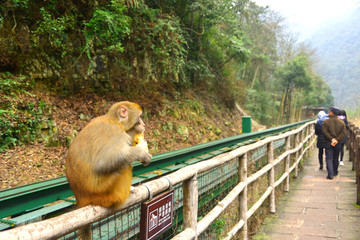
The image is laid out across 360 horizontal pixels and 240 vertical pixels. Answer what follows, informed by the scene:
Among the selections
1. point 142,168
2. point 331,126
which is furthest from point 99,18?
point 331,126

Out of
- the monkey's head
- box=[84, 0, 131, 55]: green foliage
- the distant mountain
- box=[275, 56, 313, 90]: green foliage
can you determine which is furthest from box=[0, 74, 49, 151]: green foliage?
the distant mountain

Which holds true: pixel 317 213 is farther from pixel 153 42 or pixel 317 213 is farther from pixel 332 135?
pixel 153 42

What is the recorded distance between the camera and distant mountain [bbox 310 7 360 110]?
10981 cm

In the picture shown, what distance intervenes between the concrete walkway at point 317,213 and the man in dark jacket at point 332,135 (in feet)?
1.91

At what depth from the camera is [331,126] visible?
8.10 m

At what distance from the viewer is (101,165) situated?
2.02 meters

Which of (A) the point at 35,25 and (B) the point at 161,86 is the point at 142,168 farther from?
(B) the point at 161,86

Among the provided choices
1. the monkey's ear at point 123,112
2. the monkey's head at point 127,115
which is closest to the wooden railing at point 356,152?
the monkey's head at point 127,115

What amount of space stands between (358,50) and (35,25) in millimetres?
158953

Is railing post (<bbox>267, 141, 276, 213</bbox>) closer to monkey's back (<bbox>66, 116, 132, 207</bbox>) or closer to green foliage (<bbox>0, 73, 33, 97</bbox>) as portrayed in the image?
monkey's back (<bbox>66, 116, 132, 207</bbox>)

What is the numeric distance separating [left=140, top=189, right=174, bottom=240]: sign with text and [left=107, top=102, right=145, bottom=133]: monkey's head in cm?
61

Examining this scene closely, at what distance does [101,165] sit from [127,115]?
1.93ft

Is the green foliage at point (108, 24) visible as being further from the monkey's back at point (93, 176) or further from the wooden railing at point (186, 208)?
the monkey's back at point (93, 176)

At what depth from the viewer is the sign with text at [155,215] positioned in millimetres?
2133
